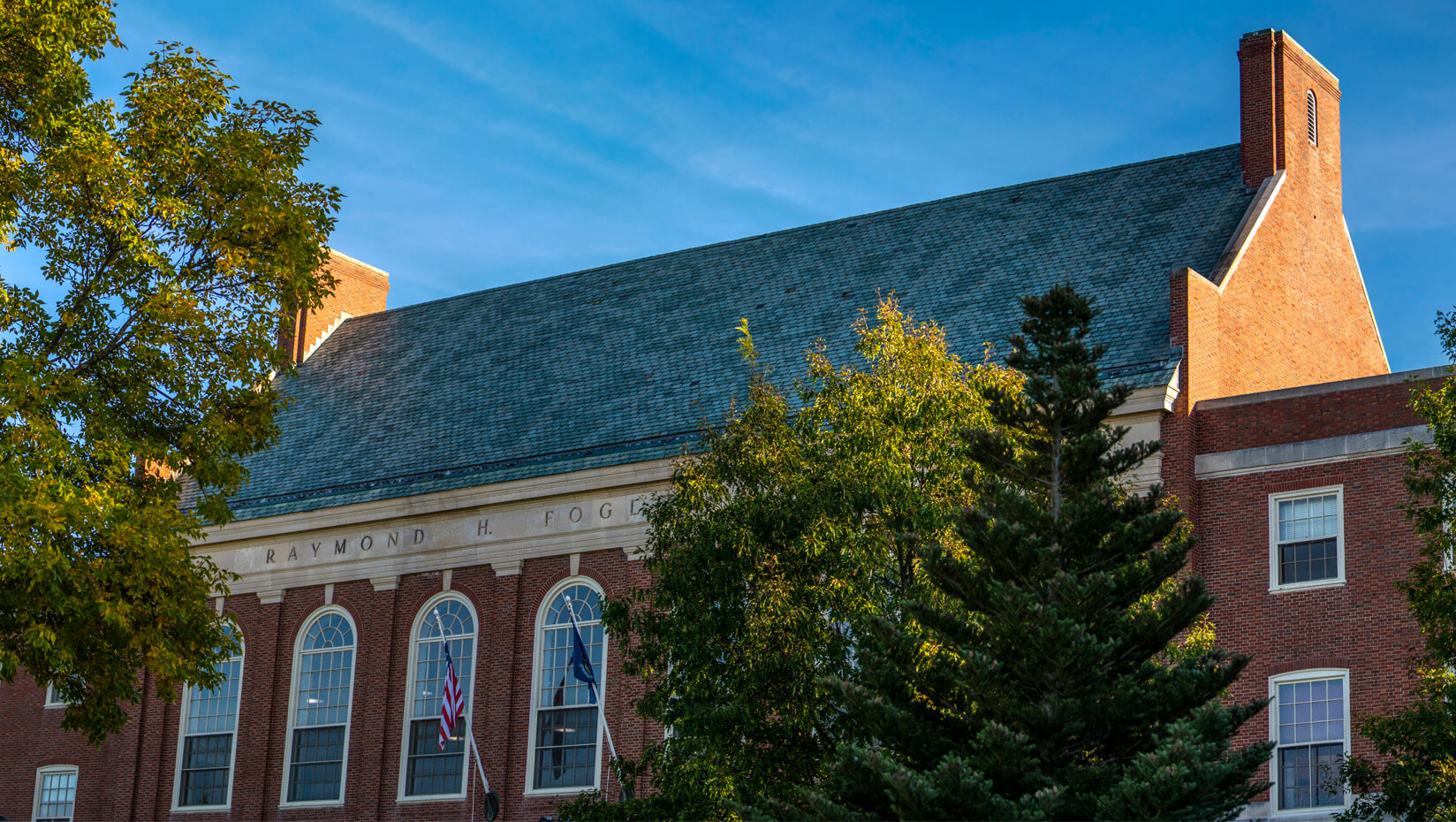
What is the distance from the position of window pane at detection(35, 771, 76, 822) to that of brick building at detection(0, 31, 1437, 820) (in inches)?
2.4

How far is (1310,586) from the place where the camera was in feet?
83.9

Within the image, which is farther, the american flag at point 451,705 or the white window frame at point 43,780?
the white window frame at point 43,780

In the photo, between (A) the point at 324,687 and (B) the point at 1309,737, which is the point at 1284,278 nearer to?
(B) the point at 1309,737

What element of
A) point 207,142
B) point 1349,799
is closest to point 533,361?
point 207,142

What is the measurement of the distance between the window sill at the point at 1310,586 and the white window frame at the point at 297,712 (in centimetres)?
1887

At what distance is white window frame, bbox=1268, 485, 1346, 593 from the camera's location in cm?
2545

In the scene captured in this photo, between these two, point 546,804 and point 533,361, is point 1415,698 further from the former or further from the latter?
point 533,361

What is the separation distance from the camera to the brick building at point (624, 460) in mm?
26328

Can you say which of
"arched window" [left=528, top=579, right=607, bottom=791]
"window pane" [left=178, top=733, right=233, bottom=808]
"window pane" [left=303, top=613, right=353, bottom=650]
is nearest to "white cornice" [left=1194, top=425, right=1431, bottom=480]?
"arched window" [left=528, top=579, right=607, bottom=791]

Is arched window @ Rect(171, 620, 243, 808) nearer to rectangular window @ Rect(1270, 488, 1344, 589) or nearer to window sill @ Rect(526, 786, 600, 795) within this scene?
window sill @ Rect(526, 786, 600, 795)

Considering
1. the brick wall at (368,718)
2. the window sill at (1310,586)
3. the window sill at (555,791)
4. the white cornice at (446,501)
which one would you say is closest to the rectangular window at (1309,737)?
the window sill at (1310,586)

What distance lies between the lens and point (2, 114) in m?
19.7

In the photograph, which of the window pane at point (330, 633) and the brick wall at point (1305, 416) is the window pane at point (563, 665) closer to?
the window pane at point (330, 633)

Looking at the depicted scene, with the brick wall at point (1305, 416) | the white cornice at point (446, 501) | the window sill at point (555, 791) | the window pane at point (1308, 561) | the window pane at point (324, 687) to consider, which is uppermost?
the brick wall at point (1305, 416)
